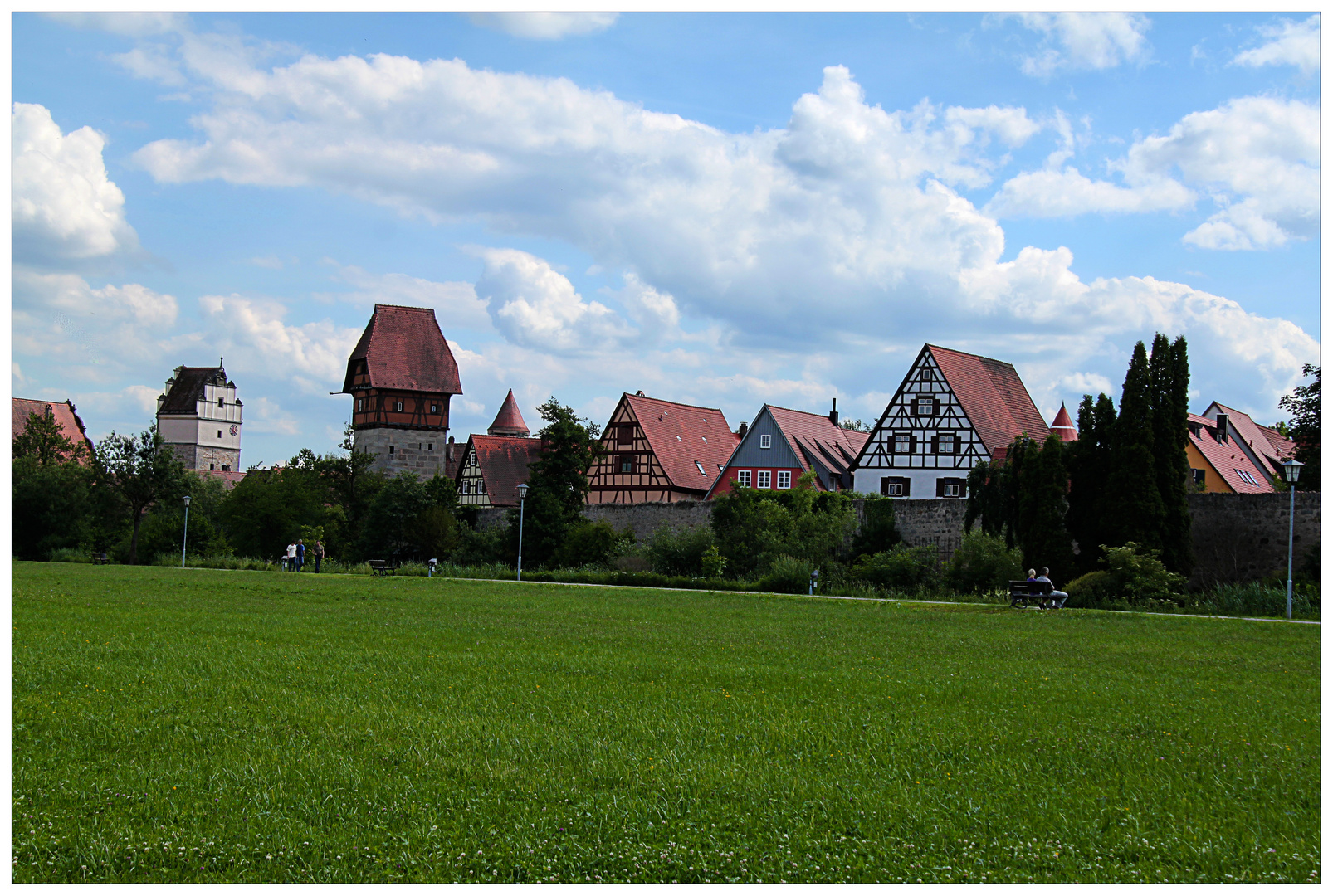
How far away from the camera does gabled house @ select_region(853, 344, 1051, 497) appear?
150ft

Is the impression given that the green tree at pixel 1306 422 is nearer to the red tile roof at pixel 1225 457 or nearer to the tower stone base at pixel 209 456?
the red tile roof at pixel 1225 457

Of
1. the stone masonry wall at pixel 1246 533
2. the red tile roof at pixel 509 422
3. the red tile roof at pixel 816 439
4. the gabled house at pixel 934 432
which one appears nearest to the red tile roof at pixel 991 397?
the gabled house at pixel 934 432

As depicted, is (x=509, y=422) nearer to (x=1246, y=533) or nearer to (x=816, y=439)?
(x=816, y=439)

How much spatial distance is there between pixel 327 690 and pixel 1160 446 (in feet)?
76.1

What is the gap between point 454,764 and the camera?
21.1 feet

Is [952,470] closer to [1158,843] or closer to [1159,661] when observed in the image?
[1159,661]

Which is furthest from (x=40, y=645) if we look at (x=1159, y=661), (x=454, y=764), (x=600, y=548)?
(x=600, y=548)

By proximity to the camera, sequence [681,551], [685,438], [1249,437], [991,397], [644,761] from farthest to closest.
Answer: [1249,437]
[685,438]
[991,397]
[681,551]
[644,761]

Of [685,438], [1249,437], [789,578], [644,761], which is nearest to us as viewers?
[644,761]

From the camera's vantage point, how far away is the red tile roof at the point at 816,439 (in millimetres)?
53031

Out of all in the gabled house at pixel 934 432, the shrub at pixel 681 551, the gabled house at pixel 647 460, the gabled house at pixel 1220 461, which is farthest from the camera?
the gabled house at pixel 647 460

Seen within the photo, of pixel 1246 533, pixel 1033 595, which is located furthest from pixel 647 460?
pixel 1033 595

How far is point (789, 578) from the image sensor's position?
29344mm

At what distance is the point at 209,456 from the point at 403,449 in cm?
3681
